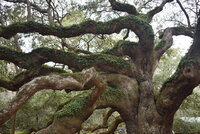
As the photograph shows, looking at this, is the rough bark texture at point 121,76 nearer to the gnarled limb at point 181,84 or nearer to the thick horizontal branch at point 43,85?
the gnarled limb at point 181,84

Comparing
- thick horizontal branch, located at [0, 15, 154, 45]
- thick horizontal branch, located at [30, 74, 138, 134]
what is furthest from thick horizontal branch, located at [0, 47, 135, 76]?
thick horizontal branch, located at [0, 15, 154, 45]

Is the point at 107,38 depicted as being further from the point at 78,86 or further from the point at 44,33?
the point at 78,86

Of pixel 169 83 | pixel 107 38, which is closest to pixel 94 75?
pixel 169 83

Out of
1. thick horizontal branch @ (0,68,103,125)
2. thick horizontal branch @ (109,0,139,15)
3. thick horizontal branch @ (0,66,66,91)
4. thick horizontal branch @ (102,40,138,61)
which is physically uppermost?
thick horizontal branch @ (109,0,139,15)

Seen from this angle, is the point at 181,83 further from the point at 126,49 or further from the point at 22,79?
the point at 22,79

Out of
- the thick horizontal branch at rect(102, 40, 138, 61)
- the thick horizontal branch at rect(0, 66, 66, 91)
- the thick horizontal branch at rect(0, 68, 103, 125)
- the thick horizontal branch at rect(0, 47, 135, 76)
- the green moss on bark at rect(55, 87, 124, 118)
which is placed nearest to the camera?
the thick horizontal branch at rect(0, 68, 103, 125)

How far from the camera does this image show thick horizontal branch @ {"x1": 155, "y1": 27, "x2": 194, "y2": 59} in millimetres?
8112

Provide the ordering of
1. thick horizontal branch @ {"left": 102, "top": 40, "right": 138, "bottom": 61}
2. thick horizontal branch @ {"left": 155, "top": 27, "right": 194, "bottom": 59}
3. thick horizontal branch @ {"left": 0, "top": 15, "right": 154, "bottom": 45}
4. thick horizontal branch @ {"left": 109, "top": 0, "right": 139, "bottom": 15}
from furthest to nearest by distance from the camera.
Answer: thick horizontal branch @ {"left": 155, "top": 27, "right": 194, "bottom": 59} → thick horizontal branch @ {"left": 109, "top": 0, "right": 139, "bottom": 15} → thick horizontal branch @ {"left": 102, "top": 40, "right": 138, "bottom": 61} → thick horizontal branch @ {"left": 0, "top": 15, "right": 154, "bottom": 45}

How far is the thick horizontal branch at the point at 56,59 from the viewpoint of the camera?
21.4 feet

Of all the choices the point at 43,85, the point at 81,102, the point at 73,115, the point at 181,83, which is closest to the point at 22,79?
the point at 81,102

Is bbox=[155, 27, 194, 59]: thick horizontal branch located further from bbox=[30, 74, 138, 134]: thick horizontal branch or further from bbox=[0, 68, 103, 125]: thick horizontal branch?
bbox=[0, 68, 103, 125]: thick horizontal branch

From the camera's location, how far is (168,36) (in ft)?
27.5

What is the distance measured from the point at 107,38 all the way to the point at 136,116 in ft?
17.9

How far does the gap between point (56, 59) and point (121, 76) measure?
207 cm
